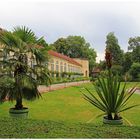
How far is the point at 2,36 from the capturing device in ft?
25.4

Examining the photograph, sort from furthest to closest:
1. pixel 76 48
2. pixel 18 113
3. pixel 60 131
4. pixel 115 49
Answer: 1. pixel 76 48
2. pixel 115 49
3. pixel 18 113
4. pixel 60 131

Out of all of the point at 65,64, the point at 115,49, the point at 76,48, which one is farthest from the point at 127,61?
the point at 76,48

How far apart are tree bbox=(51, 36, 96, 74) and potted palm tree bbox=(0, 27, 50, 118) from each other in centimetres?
5195

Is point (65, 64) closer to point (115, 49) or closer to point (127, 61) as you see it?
point (127, 61)

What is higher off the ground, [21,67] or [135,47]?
[135,47]

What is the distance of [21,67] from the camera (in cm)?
769

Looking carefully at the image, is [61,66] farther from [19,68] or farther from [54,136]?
[54,136]

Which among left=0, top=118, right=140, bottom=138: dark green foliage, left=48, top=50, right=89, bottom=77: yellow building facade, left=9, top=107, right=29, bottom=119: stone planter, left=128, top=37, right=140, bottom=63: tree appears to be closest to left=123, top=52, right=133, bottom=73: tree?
left=128, top=37, right=140, bottom=63: tree

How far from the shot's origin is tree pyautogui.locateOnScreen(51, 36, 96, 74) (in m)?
60.3

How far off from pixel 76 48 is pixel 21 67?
55779 millimetres

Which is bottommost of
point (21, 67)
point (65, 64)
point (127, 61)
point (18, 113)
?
point (18, 113)

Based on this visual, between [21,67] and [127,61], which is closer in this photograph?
[21,67]

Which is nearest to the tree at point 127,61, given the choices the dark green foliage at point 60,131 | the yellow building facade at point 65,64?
the yellow building facade at point 65,64

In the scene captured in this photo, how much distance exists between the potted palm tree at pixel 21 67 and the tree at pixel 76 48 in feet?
170
